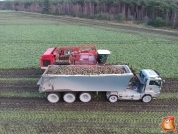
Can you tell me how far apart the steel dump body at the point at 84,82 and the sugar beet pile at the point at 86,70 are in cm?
66

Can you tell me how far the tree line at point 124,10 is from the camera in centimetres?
4006

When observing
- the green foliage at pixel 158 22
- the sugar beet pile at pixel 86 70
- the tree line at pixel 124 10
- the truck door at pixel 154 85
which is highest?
the tree line at pixel 124 10

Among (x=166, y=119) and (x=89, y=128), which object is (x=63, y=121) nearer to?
(x=89, y=128)

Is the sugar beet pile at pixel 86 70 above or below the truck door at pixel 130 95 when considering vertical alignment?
above

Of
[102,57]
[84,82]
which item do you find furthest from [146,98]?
[102,57]

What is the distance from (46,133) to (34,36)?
22077 millimetres

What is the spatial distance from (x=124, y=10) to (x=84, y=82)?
3947cm

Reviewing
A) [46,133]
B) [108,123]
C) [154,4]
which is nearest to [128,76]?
[108,123]

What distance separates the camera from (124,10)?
157 feet

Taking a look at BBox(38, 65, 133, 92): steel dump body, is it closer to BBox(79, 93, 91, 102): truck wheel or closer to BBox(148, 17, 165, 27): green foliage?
BBox(79, 93, 91, 102): truck wheel

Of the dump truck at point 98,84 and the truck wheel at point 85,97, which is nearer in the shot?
the dump truck at point 98,84

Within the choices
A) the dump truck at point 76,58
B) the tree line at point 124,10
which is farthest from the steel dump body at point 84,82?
the tree line at point 124,10

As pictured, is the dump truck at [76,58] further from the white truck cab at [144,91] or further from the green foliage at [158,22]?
the green foliage at [158,22]

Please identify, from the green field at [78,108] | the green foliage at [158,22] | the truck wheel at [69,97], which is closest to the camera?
the green field at [78,108]
